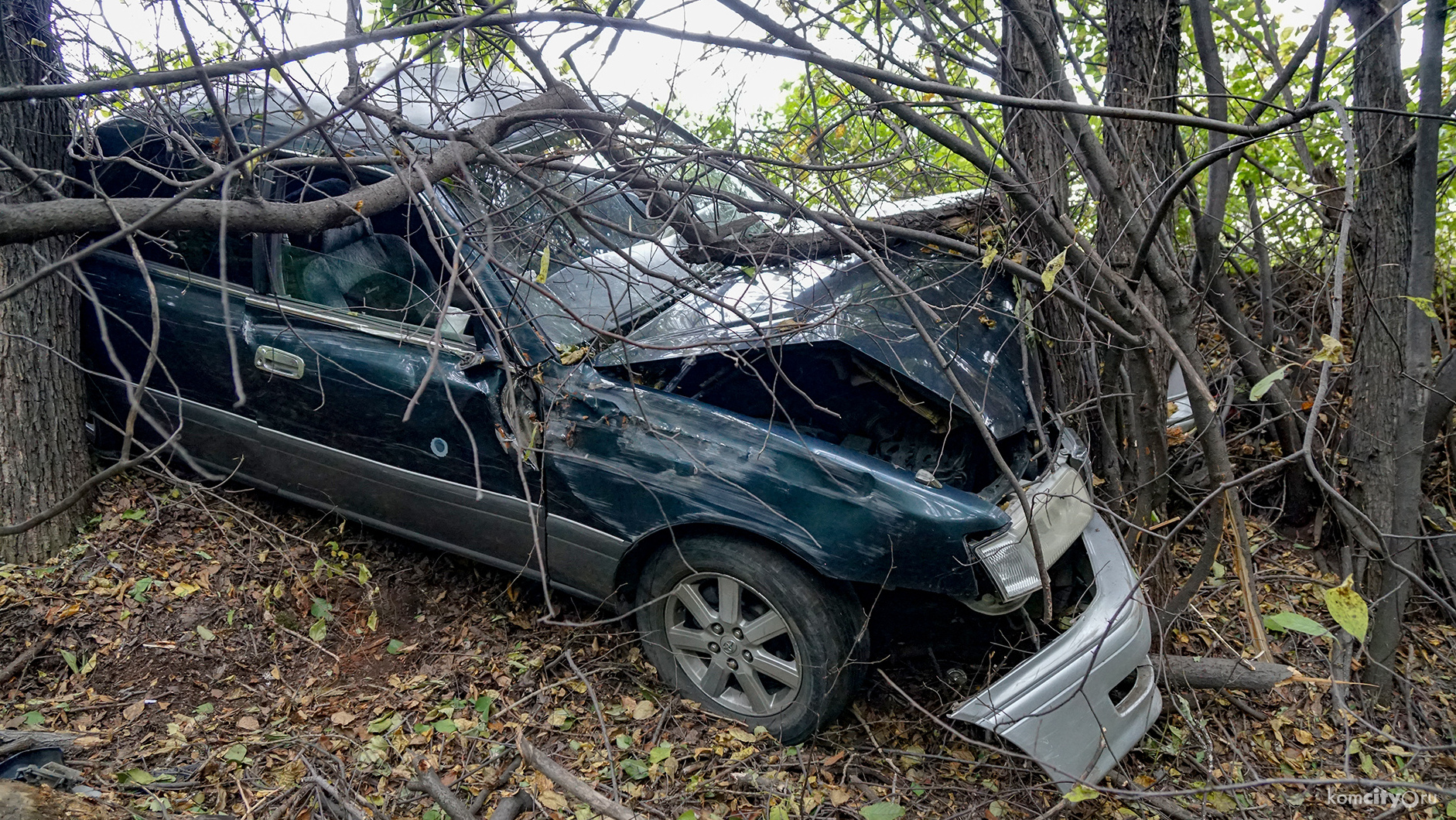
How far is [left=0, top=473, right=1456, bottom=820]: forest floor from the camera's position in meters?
2.43

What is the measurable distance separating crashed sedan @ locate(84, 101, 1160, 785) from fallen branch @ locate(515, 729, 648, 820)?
1.64ft

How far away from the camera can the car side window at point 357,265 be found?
9.79 ft

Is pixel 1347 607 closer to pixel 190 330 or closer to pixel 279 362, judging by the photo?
pixel 279 362

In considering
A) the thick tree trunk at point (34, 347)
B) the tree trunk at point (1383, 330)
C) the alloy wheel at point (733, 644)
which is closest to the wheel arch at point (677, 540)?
the alloy wheel at point (733, 644)

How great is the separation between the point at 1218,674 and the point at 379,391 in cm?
305

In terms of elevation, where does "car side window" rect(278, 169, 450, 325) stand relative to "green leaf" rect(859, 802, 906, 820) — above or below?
above

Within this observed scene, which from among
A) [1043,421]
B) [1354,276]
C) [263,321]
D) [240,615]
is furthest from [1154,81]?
[240,615]

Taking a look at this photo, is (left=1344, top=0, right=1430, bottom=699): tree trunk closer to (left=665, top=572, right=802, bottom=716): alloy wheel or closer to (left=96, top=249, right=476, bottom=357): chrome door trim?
(left=665, top=572, right=802, bottom=716): alloy wheel

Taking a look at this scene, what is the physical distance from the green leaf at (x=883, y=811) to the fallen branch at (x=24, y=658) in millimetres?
2710

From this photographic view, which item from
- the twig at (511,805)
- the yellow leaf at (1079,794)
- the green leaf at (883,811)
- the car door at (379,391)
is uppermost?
the car door at (379,391)

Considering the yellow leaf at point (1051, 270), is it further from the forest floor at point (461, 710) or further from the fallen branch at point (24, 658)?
the fallen branch at point (24, 658)

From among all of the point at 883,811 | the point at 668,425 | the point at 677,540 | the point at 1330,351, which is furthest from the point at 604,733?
the point at 1330,351

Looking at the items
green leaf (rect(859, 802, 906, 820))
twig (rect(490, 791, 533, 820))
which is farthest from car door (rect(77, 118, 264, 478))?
green leaf (rect(859, 802, 906, 820))

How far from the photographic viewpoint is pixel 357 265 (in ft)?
10.1
